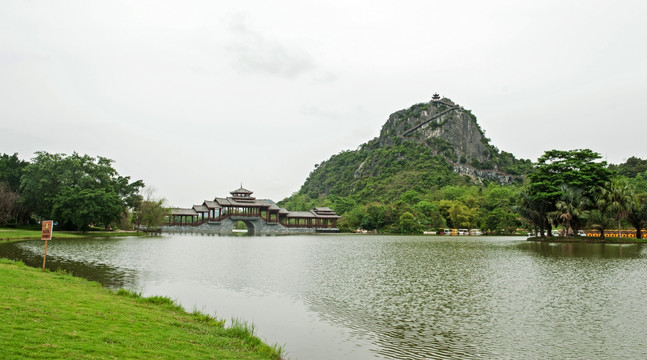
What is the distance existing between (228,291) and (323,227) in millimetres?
69792

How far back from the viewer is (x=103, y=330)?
6.84 meters

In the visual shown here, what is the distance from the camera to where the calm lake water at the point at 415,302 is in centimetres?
846

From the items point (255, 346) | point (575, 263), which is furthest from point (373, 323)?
point (575, 263)

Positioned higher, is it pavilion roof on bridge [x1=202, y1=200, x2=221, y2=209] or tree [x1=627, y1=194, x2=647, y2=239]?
pavilion roof on bridge [x1=202, y1=200, x2=221, y2=209]

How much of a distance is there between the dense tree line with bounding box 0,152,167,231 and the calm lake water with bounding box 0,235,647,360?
24.2 m

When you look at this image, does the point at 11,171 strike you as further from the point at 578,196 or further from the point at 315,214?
the point at 578,196

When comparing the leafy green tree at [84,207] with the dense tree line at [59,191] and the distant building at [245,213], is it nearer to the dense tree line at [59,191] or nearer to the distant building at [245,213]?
the dense tree line at [59,191]

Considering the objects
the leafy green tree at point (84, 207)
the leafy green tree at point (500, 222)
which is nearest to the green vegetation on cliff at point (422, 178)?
the leafy green tree at point (500, 222)

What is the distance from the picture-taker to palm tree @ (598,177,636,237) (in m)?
37.4

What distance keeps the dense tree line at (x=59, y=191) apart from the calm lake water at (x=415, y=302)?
24196 mm

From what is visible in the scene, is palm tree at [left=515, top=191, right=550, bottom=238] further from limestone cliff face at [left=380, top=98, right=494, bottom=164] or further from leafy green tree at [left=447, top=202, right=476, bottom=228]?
limestone cliff face at [left=380, top=98, right=494, bottom=164]

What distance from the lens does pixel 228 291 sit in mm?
14094

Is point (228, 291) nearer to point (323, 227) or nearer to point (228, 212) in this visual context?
point (228, 212)

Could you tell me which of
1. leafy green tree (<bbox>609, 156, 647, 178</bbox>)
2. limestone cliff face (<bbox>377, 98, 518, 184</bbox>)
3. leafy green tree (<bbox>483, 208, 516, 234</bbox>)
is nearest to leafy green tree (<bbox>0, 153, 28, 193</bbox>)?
leafy green tree (<bbox>483, 208, 516, 234</bbox>)
